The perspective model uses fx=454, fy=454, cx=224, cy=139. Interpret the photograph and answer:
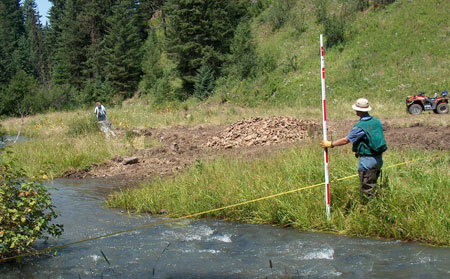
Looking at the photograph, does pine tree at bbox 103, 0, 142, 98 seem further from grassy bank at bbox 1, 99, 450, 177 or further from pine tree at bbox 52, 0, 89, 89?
grassy bank at bbox 1, 99, 450, 177

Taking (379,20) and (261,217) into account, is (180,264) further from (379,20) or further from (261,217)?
(379,20)

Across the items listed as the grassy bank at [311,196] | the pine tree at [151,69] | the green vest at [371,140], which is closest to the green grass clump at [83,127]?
the grassy bank at [311,196]

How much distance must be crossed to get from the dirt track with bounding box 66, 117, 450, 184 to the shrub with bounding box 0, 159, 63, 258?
572 centimetres

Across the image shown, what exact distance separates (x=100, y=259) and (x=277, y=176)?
3606mm

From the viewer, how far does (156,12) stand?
74.0 meters

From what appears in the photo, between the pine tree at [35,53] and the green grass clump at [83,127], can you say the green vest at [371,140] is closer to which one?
the green grass clump at [83,127]

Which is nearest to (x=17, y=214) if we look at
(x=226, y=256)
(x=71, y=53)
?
(x=226, y=256)

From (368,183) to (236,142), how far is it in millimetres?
8575

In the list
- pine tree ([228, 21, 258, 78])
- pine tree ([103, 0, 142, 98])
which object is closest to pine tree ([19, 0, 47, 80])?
pine tree ([103, 0, 142, 98])


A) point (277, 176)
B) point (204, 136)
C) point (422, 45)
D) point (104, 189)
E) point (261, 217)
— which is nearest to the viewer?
point (261, 217)

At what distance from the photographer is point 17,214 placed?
5945mm

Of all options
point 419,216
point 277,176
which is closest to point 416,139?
point 277,176

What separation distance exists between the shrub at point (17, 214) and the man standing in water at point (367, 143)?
13.9 ft

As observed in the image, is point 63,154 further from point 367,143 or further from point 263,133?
point 367,143
